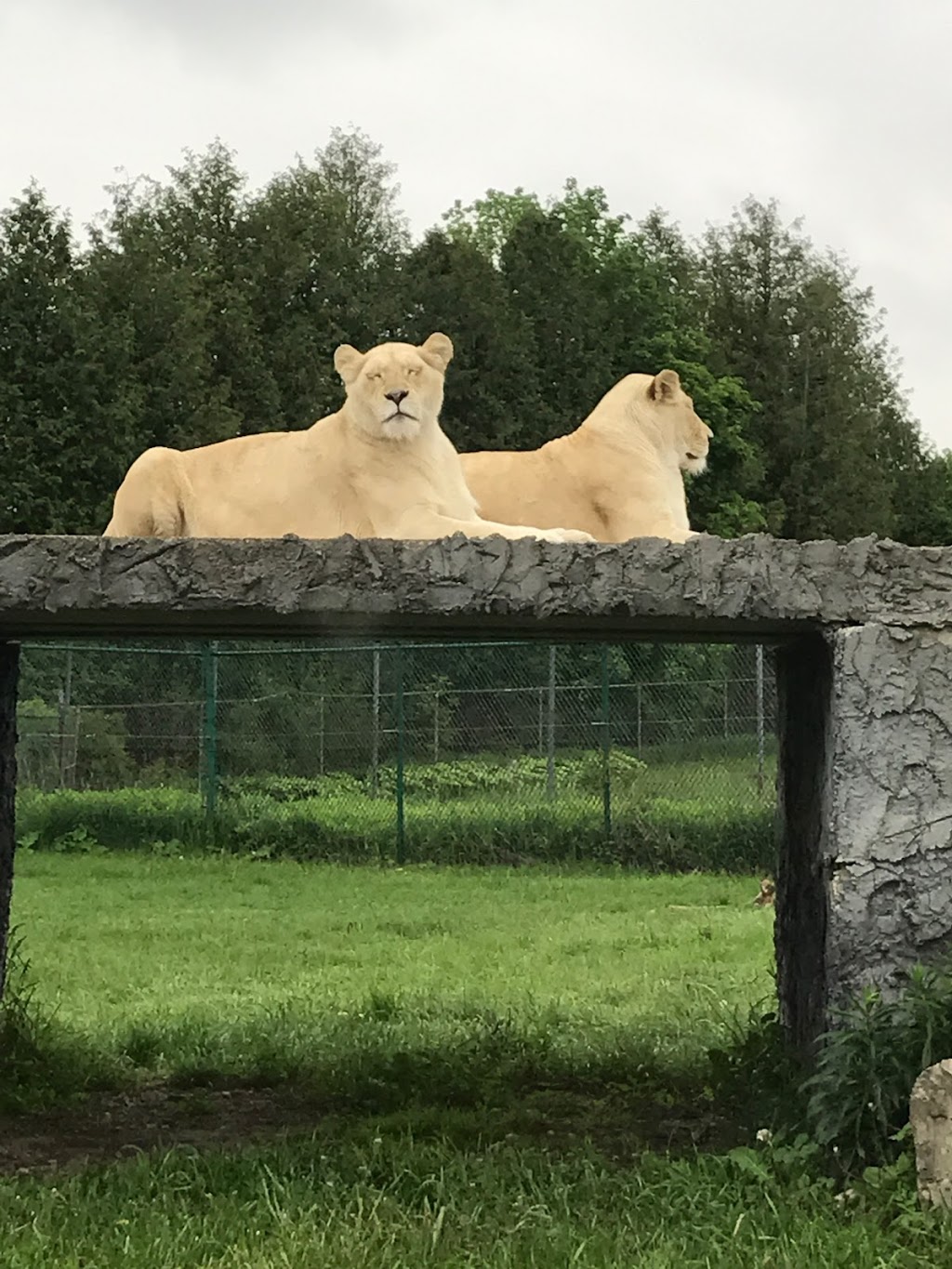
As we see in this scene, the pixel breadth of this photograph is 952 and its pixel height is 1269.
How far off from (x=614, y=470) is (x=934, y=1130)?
239 cm

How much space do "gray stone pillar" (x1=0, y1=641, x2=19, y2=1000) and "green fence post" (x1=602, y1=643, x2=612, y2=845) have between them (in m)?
8.92

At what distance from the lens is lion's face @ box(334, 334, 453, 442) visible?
5027mm

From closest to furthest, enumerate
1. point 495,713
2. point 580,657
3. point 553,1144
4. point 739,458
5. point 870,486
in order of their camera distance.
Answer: point 553,1144, point 495,713, point 580,657, point 739,458, point 870,486

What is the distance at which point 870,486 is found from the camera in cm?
3619

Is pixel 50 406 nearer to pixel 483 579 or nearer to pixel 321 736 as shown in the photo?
pixel 321 736

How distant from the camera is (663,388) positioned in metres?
5.56

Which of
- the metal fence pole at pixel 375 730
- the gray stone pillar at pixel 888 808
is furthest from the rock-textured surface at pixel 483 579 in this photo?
the metal fence pole at pixel 375 730

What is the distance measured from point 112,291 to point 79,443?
541cm

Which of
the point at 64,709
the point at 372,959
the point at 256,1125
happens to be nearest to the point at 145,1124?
the point at 256,1125

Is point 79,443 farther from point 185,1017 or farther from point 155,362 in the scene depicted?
point 185,1017

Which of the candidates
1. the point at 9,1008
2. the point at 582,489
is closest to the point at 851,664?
the point at 582,489

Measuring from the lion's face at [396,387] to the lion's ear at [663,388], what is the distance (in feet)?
2.57

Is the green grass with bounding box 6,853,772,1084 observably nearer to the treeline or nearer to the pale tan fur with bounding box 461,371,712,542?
the pale tan fur with bounding box 461,371,712,542

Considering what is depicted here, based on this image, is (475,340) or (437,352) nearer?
(437,352)
